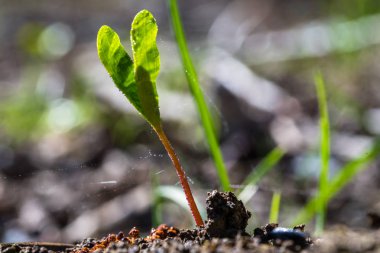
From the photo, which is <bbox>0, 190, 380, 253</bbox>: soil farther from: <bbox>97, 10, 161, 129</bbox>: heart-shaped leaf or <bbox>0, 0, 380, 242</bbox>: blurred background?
<bbox>0, 0, 380, 242</bbox>: blurred background

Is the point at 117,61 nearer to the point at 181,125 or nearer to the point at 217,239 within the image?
the point at 217,239

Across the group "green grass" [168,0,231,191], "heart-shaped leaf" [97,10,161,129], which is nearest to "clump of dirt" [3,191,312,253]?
"heart-shaped leaf" [97,10,161,129]

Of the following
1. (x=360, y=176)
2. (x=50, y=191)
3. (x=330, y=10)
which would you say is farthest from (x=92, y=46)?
(x=360, y=176)

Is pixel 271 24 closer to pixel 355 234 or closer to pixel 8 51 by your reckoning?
pixel 8 51

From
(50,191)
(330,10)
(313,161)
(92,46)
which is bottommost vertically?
(50,191)

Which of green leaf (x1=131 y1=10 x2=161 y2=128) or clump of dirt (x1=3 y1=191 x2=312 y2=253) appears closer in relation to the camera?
clump of dirt (x1=3 y1=191 x2=312 y2=253)

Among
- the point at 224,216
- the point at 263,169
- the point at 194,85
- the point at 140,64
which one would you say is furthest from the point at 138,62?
the point at 263,169
